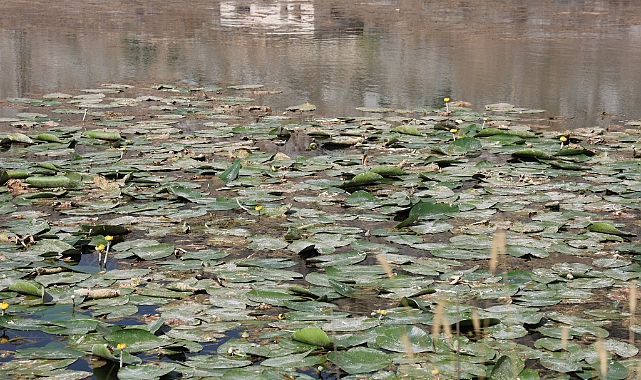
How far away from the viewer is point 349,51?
8383mm

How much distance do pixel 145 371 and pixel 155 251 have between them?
874 mm

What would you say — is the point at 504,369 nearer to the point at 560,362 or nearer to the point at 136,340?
the point at 560,362

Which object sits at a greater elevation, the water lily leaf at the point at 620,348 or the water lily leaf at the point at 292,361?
the water lily leaf at the point at 292,361

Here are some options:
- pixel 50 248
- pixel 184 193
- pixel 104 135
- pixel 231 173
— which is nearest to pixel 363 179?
pixel 231 173

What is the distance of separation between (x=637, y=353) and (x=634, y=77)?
203 inches

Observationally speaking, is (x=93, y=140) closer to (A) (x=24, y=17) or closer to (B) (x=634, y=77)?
(B) (x=634, y=77)

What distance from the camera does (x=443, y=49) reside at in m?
8.54

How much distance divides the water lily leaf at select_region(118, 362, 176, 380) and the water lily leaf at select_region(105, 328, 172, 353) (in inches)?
4.3

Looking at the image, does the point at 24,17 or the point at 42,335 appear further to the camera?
the point at 24,17

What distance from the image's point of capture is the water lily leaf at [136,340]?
2229mm

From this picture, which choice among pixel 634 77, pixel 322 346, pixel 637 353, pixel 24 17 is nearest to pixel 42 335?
pixel 322 346

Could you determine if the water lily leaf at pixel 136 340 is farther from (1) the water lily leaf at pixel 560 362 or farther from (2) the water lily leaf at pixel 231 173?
(2) the water lily leaf at pixel 231 173

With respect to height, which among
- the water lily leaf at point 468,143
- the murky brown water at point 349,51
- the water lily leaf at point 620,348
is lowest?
the water lily leaf at point 620,348

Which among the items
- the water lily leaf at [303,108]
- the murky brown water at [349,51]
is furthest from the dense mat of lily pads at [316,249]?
the murky brown water at [349,51]
